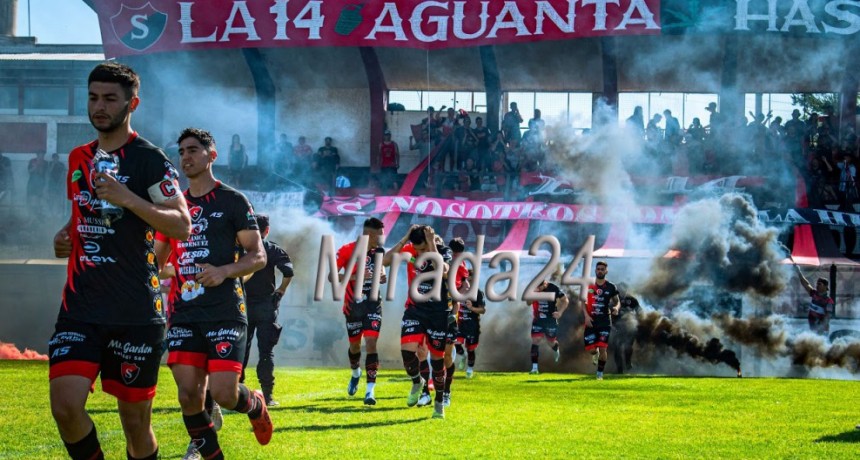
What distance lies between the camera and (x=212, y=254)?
796 centimetres

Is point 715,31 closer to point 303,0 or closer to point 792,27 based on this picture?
point 792,27

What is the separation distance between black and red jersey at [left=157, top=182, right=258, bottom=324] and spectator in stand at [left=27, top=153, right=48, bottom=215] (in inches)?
985

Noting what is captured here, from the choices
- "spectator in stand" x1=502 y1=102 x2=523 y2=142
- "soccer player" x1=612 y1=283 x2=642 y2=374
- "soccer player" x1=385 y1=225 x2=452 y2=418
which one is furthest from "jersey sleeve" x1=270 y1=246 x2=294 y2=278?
"spectator in stand" x1=502 y1=102 x2=523 y2=142

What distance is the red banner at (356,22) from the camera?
30203 millimetres

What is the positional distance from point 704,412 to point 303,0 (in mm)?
21220

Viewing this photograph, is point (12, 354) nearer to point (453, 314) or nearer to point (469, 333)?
point (469, 333)

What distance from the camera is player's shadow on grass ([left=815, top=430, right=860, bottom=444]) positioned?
11.0 m

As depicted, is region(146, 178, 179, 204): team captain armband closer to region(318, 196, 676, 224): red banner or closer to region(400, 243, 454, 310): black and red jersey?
region(400, 243, 454, 310): black and red jersey

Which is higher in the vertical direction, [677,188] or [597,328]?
[677,188]

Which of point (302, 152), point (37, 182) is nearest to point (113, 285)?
point (302, 152)

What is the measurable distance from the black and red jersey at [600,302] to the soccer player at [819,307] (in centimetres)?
481

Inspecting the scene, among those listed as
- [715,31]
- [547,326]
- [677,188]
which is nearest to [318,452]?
[547,326]

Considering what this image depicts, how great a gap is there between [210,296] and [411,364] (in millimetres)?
5737

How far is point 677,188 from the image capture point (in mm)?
28719
